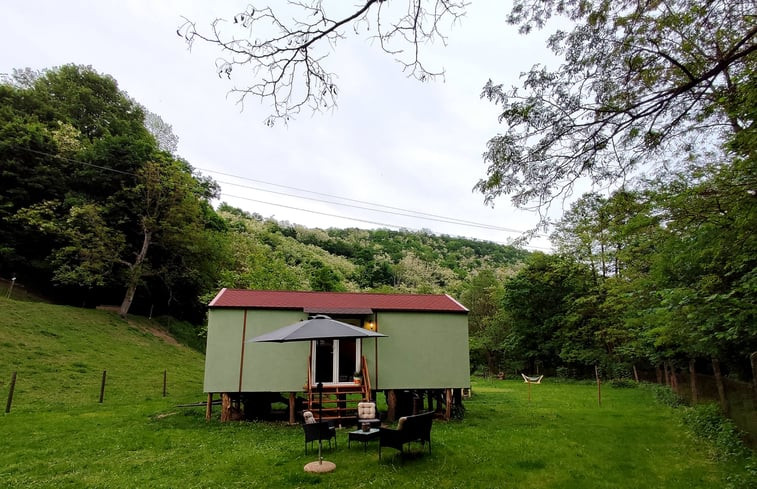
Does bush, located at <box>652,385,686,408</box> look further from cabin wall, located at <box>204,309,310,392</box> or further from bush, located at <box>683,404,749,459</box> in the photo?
cabin wall, located at <box>204,309,310,392</box>

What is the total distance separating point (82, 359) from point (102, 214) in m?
11.3

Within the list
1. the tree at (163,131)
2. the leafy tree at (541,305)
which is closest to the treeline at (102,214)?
the tree at (163,131)

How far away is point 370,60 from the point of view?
4035 millimetres

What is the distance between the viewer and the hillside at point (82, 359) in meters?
12.7

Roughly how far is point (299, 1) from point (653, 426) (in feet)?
39.1

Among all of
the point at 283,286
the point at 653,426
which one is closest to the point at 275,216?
the point at 283,286

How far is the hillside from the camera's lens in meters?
12.7

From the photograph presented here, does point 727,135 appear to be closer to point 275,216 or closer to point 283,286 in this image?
point 283,286

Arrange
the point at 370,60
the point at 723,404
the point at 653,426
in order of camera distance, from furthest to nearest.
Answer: the point at 653,426, the point at 723,404, the point at 370,60

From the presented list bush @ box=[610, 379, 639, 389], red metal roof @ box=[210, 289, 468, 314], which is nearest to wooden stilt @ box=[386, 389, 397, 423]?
red metal roof @ box=[210, 289, 468, 314]

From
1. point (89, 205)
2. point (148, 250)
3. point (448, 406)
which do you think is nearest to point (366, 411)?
point (448, 406)

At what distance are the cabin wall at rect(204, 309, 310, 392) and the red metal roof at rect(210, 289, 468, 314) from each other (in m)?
0.30

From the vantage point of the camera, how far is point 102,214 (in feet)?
79.4

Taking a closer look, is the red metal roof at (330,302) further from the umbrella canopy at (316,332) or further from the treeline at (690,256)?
the treeline at (690,256)
